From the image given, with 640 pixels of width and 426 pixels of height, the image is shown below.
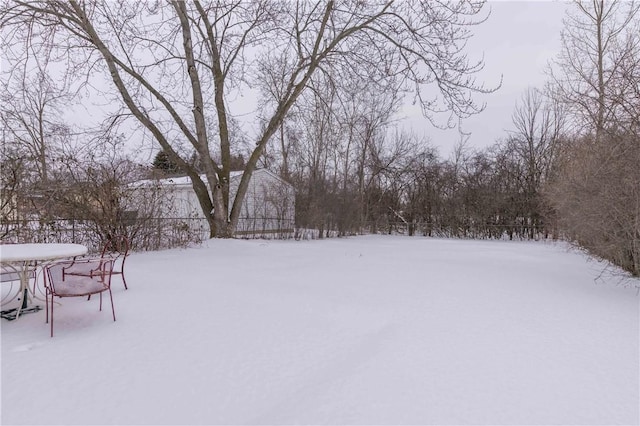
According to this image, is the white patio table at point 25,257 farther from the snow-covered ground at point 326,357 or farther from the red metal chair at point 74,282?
the snow-covered ground at point 326,357

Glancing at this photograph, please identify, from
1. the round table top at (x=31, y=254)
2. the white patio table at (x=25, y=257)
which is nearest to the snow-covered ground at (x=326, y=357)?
the white patio table at (x=25, y=257)

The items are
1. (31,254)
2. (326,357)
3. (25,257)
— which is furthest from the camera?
(31,254)

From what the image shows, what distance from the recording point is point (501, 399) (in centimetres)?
204

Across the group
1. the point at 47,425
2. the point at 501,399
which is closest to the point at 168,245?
the point at 47,425

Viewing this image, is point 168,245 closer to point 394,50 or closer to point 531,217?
point 394,50

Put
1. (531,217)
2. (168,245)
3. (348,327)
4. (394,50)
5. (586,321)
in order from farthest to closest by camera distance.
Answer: (531,217) < (394,50) < (168,245) < (586,321) < (348,327)

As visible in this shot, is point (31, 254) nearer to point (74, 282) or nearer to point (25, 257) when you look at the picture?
point (25, 257)

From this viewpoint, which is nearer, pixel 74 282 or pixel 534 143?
pixel 74 282

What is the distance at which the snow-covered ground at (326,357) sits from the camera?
1933 millimetres

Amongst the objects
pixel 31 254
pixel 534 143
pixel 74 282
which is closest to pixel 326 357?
pixel 74 282

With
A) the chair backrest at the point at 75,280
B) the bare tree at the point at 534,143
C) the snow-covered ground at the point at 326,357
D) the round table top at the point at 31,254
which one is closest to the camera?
the snow-covered ground at the point at 326,357

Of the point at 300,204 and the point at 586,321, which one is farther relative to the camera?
the point at 300,204

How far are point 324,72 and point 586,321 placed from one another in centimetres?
843

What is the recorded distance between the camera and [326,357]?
2600 millimetres
